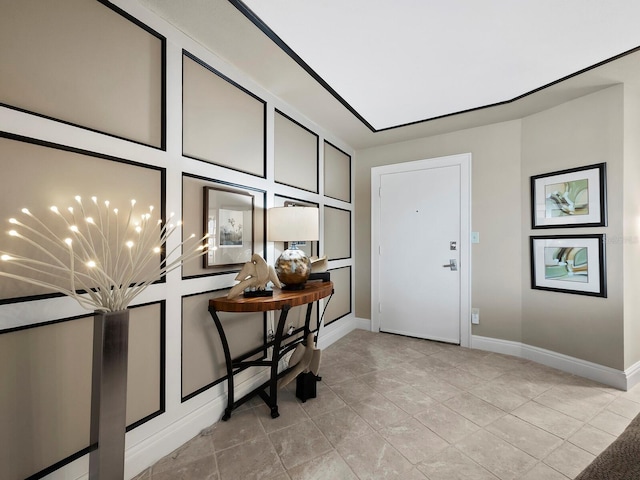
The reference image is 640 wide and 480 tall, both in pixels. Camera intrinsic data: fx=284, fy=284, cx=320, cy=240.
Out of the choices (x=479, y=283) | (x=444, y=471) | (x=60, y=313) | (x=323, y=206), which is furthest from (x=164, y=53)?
(x=479, y=283)

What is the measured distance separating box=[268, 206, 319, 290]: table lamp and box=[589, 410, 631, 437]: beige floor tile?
6.89 ft


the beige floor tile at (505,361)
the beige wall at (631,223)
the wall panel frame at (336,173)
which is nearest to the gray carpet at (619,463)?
the beige floor tile at (505,361)

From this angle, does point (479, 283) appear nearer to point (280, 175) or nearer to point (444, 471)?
point (444, 471)

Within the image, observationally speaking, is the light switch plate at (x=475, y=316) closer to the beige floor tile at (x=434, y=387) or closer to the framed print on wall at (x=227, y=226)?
the beige floor tile at (x=434, y=387)

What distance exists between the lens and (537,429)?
1.77 m

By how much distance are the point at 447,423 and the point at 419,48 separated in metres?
2.46

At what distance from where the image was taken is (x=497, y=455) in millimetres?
1558

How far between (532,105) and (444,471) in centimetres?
303

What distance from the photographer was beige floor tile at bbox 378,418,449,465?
158 cm

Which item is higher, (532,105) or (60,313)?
(532,105)

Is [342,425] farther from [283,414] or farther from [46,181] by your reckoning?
[46,181]

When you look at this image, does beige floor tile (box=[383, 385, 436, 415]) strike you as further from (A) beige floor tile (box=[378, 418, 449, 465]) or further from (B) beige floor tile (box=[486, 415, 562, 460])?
(B) beige floor tile (box=[486, 415, 562, 460])

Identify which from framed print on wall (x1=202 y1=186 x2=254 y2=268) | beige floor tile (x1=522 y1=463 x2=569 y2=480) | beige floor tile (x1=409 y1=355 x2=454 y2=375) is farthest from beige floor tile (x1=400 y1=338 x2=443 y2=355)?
framed print on wall (x1=202 y1=186 x2=254 y2=268)

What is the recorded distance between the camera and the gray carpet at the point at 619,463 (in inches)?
24.7
